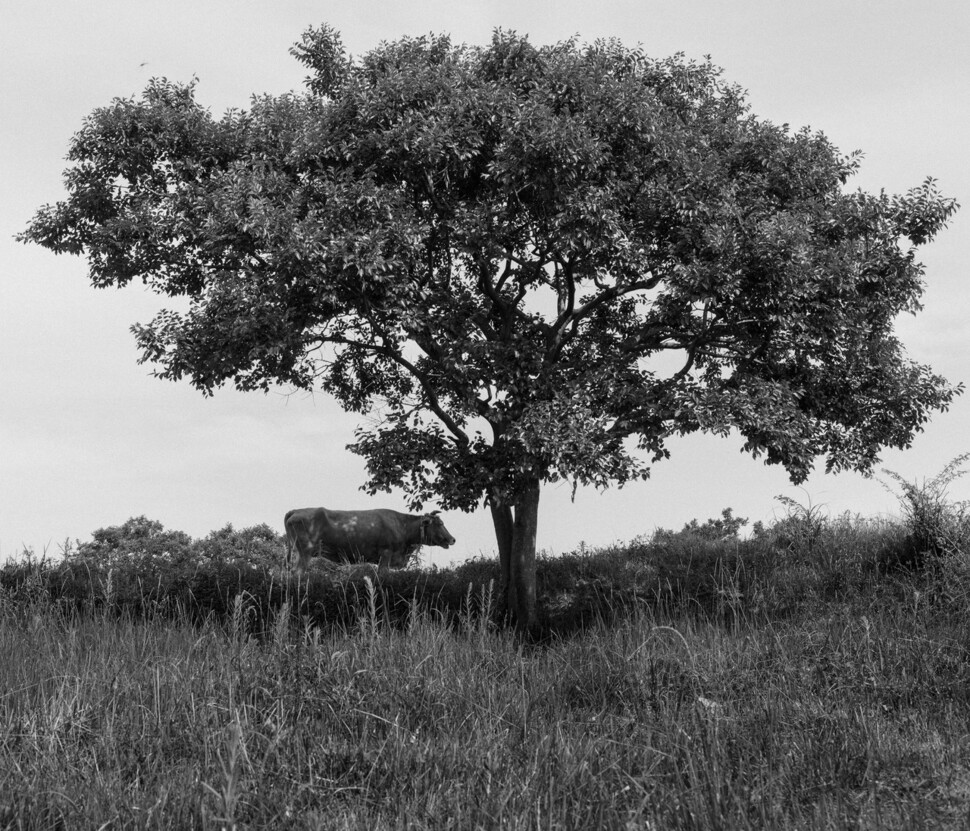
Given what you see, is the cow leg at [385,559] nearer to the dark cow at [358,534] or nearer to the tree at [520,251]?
the dark cow at [358,534]

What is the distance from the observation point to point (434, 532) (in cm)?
2462

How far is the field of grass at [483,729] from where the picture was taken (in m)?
5.37

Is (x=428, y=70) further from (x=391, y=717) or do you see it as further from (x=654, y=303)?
(x=391, y=717)

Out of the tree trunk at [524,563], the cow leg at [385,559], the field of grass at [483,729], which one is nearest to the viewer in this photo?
the field of grass at [483,729]

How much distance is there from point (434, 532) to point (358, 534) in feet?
6.59

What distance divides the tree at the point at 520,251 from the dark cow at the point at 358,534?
6.72m

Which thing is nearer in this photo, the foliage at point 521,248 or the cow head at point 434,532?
the foliage at point 521,248

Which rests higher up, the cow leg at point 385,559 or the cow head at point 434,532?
the cow head at point 434,532

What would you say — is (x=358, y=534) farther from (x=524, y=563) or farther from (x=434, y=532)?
(x=524, y=563)

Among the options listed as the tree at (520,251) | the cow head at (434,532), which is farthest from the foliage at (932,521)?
the cow head at (434,532)

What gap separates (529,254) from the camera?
656 inches

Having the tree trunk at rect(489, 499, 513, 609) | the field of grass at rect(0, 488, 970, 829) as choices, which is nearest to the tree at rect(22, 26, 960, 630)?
the tree trunk at rect(489, 499, 513, 609)

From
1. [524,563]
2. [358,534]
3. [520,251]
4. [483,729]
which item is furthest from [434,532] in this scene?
[483,729]

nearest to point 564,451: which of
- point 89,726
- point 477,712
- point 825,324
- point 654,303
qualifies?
point 654,303
